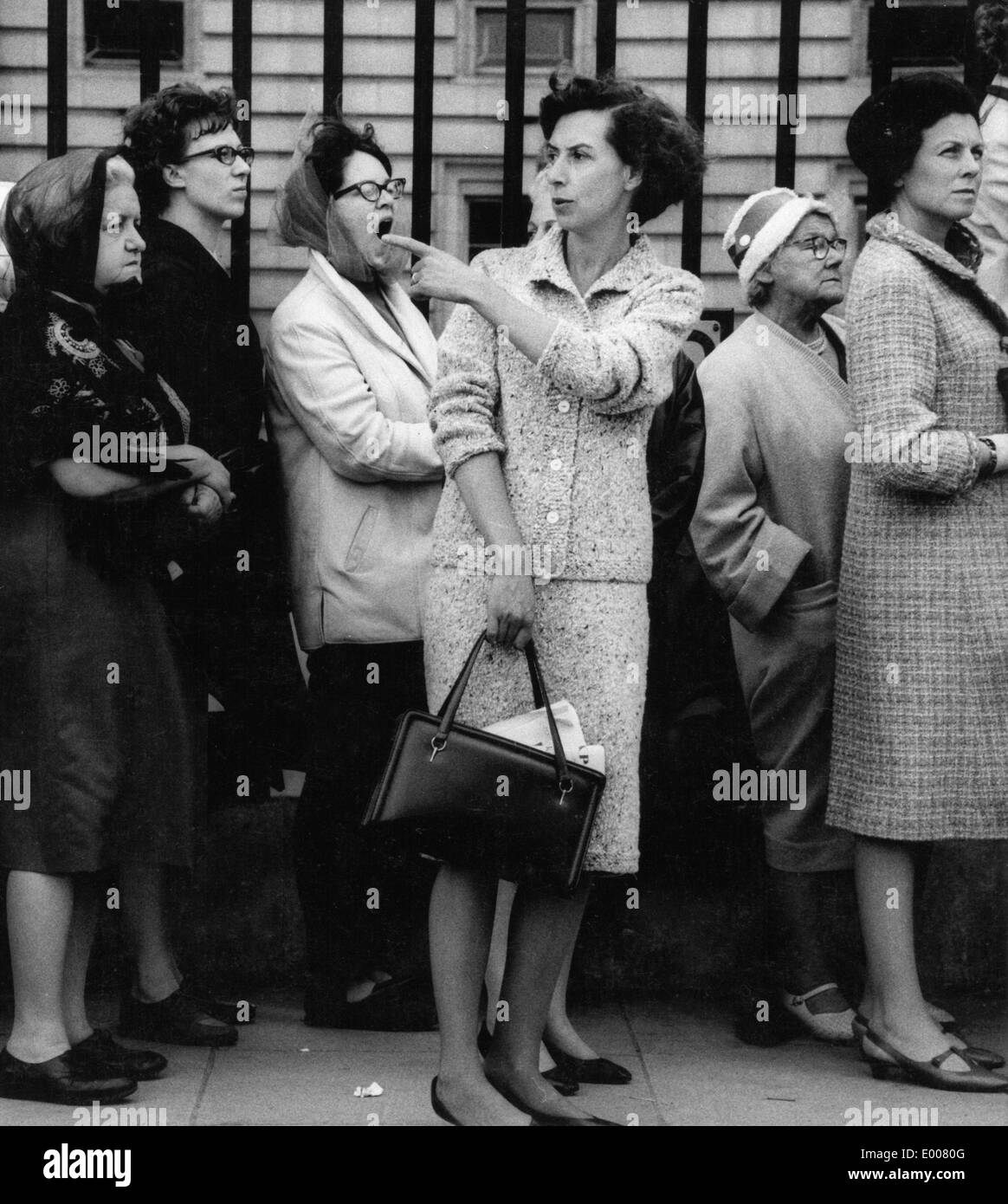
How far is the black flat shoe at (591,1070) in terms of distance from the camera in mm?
4078

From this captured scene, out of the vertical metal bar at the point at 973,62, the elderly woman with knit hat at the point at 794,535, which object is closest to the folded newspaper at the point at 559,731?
the elderly woman with knit hat at the point at 794,535

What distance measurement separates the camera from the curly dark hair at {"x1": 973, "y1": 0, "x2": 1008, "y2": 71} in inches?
184

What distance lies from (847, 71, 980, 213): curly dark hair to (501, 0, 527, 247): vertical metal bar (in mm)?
795

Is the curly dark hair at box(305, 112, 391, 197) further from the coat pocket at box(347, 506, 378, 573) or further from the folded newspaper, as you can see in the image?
the folded newspaper

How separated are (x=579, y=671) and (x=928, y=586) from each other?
0.88m

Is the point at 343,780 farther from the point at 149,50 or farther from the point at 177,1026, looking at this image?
the point at 149,50

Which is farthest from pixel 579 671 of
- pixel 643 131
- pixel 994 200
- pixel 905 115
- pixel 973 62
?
pixel 973 62

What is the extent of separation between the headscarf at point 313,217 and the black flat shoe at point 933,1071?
206 centimetres

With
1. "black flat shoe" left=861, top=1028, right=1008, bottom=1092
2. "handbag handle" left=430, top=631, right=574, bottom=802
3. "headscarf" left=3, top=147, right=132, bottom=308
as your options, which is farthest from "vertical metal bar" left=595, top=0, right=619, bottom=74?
"black flat shoe" left=861, top=1028, right=1008, bottom=1092

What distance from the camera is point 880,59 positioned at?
4.70 m

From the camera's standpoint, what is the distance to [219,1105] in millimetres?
3865

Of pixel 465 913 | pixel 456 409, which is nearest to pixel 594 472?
pixel 456 409

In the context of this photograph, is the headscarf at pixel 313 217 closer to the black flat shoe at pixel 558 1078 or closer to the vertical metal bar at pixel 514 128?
the vertical metal bar at pixel 514 128

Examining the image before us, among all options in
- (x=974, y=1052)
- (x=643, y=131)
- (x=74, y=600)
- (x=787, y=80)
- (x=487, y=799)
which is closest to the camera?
(x=487, y=799)
